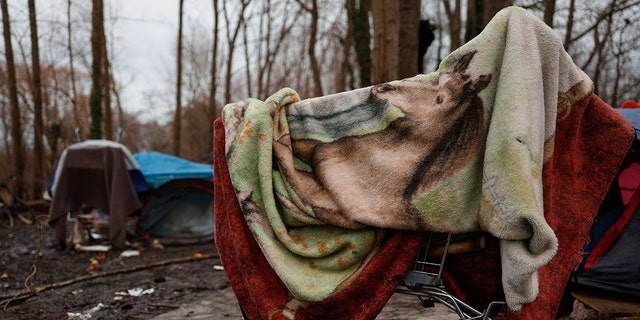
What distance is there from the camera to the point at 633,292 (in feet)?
10.8

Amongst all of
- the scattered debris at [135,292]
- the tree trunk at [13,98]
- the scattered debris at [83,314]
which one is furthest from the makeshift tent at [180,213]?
the tree trunk at [13,98]

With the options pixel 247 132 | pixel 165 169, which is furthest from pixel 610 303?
pixel 165 169

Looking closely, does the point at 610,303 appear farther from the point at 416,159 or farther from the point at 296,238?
the point at 296,238

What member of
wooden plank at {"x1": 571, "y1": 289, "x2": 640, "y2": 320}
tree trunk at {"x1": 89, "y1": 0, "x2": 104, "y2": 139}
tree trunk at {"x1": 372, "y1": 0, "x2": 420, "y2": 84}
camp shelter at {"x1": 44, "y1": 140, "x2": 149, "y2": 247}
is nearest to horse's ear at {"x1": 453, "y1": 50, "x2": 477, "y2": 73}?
wooden plank at {"x1": 571, "y1": 289, "x2": 640, "y2": 320}

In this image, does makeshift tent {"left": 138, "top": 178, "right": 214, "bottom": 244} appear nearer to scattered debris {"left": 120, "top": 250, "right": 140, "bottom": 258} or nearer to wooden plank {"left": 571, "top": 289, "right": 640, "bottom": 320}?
scattered debris {"left": 120, "top": 250, "right": 140, "bottom": 258}

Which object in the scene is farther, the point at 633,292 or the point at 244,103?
the point at 633,292

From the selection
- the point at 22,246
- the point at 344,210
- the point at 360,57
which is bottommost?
the point at 22,246

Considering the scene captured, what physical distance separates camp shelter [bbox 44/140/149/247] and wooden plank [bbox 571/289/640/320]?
18.3 ft

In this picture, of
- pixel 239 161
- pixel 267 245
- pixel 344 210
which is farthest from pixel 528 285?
pixel 239 161

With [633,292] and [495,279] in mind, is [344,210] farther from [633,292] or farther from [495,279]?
[633,292]

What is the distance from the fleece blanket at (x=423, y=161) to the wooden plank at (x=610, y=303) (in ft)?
4.98

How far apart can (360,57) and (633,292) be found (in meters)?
7.61

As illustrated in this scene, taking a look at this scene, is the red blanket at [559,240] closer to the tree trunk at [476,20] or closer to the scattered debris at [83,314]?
the scattered debris at [83,314]

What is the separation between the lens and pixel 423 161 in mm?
1966
